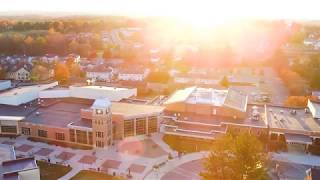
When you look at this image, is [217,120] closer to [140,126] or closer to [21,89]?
[140,126]

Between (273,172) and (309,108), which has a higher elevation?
(309,108)

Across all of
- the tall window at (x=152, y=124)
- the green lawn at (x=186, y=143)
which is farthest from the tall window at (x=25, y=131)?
the green lawn at (x=186, y=143)

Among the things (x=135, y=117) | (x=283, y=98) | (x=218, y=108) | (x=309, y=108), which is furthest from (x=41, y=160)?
(x=283, y=98)

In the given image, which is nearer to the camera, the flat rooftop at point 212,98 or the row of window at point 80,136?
the row of window at point 80,136

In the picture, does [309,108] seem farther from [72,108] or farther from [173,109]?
[72,108]

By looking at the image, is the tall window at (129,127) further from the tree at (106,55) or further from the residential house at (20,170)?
the tree at (106,55)

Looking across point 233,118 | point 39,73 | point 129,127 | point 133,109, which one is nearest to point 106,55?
point 39,73

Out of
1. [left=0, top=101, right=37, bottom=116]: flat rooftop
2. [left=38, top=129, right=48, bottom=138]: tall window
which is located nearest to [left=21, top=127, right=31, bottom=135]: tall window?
[left=38, top=129, right=48, bottom=138]: tall window
